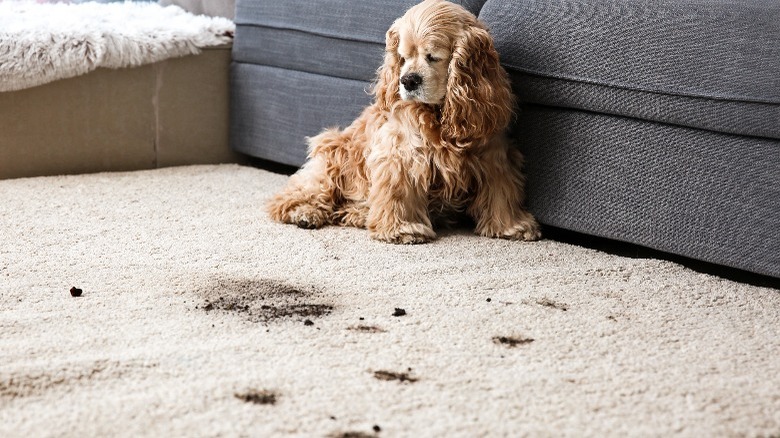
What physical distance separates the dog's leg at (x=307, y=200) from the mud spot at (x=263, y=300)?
535mm

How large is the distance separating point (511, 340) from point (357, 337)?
0.29 metres

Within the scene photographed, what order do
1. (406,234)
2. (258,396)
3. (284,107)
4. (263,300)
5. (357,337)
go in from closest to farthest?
(258,396) < (357,337) < (263,300) < (406,234) < (284,107)

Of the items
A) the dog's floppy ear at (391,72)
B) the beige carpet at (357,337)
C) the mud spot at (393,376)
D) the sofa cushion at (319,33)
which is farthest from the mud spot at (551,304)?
the sofa cushion at (319,33)

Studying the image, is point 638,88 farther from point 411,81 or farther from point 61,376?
point 61,376

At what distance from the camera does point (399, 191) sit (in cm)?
246

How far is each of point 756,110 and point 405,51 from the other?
0.85 m

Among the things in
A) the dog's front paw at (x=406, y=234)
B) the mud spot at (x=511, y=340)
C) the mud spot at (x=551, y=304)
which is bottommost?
the dog's front paw at (x=406, y=234)

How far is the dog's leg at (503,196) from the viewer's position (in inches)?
96.7

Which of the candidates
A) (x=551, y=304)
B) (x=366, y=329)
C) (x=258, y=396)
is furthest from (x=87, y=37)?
(x=258, y=396)

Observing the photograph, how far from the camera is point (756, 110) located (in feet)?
6.72

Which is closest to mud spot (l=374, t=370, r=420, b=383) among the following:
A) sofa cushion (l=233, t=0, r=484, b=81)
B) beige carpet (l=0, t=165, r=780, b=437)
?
beige carpet (l=0, t=165, r=780, b=437)

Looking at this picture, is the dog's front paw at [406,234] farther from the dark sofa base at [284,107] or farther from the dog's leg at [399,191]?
the dark sofa base at [284,107]

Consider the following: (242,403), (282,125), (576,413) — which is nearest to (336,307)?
(242,403)

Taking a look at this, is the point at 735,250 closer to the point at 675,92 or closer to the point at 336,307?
the point at 675,92
